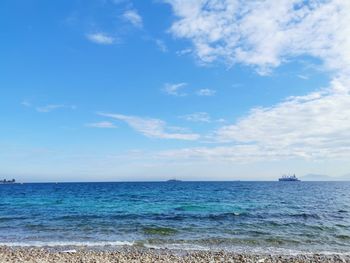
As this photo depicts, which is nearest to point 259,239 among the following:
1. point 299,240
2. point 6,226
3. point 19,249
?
point 299,240

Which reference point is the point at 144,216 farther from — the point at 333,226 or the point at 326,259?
the point at 326,259

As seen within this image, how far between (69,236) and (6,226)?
754 cm

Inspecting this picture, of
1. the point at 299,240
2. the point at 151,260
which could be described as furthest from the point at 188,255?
the point at 299,240

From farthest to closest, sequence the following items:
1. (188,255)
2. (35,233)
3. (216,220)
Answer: (216,220), (35,233), (188,255)

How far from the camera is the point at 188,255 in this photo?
16031 millimetres

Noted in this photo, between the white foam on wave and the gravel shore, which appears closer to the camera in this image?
the gravel shore

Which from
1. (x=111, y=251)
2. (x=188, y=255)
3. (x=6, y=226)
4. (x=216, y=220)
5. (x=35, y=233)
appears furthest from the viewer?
(x=216, y=220)

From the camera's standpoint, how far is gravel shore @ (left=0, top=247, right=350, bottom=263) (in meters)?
14.5

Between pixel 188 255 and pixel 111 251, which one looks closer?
pixel 188 255

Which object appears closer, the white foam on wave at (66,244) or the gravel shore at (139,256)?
the gravel shore at (139,256)

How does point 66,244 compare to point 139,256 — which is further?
point 66,244

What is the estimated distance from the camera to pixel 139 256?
51.2 feet

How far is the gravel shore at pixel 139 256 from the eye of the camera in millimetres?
14516

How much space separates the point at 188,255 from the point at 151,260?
7.03 feet
